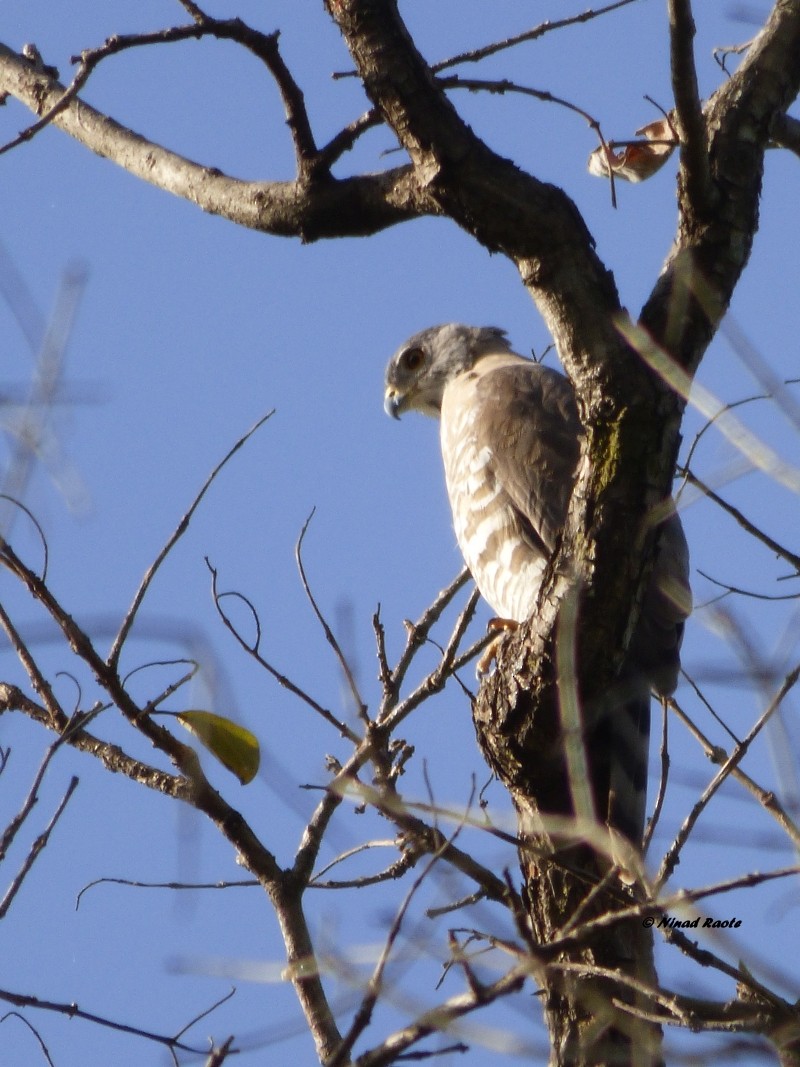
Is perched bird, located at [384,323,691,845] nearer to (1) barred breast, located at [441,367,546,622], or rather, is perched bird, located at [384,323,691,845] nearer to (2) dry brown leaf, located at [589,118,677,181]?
(1) barred breast, located at [441,367,546,622]

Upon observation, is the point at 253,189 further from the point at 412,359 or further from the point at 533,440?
the point at 412,359

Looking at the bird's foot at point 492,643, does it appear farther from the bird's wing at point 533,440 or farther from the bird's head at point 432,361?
the bird's head at point 432,361

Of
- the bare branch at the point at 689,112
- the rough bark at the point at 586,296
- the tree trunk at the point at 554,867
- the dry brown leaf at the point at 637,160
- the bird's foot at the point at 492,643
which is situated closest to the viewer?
the bare branch at the point at 689,112

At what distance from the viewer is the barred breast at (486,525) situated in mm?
5188

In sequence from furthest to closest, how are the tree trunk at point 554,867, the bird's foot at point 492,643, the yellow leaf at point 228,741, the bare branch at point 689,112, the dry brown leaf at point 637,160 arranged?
the bird's foot at point 492,643 < the dry brown leaf at point 637,160 < the yellow leaf at point 228,741 < the tree trunk at point 554,867 < the bare branch at point 689,112

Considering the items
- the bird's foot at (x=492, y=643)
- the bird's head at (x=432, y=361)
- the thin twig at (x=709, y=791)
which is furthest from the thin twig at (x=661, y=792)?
the bird's head at (x=432, y=361)

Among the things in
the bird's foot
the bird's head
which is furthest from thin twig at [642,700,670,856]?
the bird's head

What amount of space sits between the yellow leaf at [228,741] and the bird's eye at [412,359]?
12.3 ft

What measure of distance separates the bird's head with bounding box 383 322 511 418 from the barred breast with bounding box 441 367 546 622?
104 cm

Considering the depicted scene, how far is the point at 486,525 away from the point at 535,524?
279 millimetres

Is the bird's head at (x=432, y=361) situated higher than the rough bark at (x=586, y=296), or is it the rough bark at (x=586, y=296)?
the bird's head at (x=432, y=361)

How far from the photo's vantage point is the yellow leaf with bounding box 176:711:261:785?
387cm

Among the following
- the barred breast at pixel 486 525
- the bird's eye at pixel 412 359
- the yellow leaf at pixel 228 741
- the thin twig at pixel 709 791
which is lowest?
the thin twig at pixel 709 791

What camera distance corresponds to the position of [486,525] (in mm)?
5473
